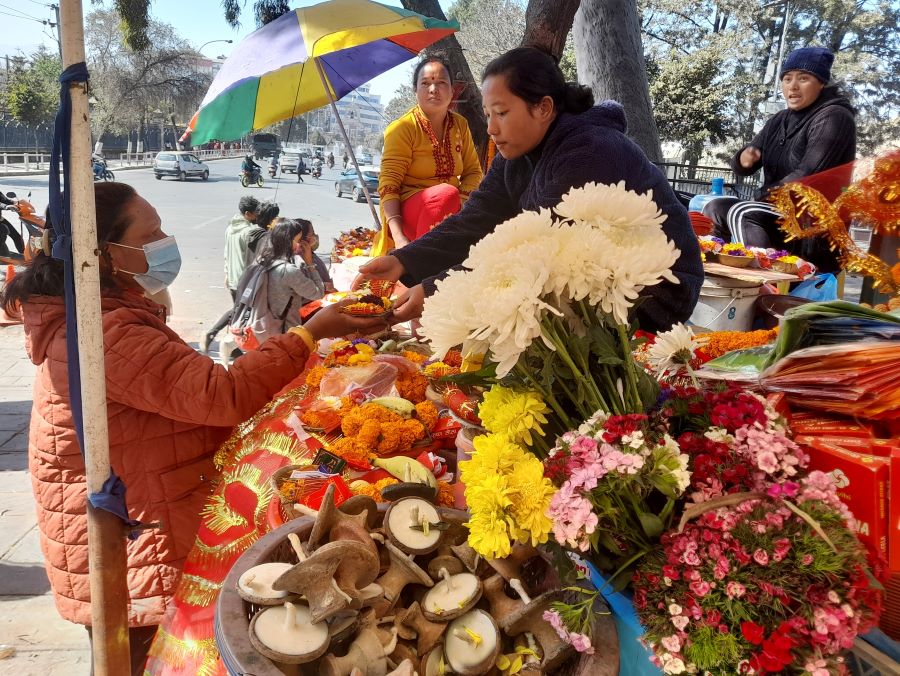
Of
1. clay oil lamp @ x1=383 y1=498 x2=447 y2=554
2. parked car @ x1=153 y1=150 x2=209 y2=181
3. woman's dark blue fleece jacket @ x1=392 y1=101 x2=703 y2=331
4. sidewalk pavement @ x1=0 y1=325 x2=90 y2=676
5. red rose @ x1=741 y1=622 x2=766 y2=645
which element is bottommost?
sidewalk pavement @ x1=0 y1=325 x2=90 y2=676

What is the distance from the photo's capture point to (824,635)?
786 millimetres

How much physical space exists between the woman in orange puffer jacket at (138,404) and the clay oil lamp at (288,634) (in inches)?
34.1

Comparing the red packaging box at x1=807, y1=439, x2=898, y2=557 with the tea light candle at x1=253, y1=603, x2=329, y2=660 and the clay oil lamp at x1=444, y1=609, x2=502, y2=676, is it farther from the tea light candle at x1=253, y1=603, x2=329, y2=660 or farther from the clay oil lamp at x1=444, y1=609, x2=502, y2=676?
the tea light candle at x1=253, y1=603, x2=329, y2=660

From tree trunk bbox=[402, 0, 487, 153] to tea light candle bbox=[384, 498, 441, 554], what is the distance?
17.5ft

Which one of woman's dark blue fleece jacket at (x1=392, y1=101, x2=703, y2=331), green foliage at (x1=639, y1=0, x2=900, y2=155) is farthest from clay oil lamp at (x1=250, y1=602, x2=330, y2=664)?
green foliage at (x1=639, y1=0, x2=900, y2=155)

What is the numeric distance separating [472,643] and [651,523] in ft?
1.25

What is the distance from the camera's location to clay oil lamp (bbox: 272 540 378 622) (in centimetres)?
104

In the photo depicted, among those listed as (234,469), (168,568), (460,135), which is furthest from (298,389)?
(460,135)

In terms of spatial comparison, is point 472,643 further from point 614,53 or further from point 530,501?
point 614,53

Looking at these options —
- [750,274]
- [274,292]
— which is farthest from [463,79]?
[750,274]

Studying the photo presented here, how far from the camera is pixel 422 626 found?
113cm

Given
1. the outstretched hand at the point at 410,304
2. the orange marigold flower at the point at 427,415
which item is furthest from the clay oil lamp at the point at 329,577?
the outstretched hand at the point at 410,304

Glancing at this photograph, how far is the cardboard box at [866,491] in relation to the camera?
3.03 ft

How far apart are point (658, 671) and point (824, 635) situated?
0.27 m
